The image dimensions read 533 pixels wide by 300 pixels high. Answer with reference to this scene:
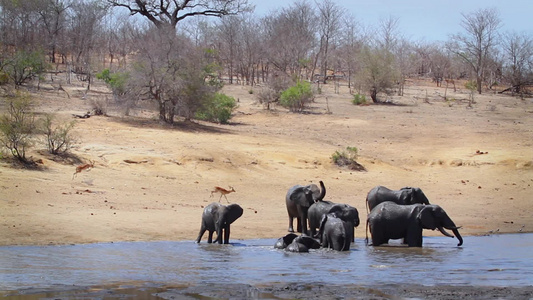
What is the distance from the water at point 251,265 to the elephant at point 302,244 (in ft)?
0.77

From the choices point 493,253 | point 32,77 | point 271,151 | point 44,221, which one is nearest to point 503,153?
point 271,151

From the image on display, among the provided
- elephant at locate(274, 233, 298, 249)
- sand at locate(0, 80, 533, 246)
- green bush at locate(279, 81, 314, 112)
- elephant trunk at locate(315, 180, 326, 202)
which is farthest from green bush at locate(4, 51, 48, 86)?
elephant at locate(274, 233, 298, 249)

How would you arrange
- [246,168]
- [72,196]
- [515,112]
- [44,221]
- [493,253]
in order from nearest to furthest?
[493,253]
[44,221]
[72,196]
[246,168]
[515,112]

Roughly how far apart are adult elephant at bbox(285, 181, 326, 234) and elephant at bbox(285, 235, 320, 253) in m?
1.75

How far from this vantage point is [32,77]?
3188cm

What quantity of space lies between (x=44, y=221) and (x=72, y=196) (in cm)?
240

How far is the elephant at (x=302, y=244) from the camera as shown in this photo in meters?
11.6

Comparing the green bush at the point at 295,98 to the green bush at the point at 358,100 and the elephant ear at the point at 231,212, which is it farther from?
the elephant ear at the point at 231,212

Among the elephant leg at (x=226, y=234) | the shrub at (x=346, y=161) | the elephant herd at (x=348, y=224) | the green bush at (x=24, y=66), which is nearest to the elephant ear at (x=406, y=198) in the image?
the elephant herd at (x=348, y=224)

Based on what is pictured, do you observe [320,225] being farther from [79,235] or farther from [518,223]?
[518,223]

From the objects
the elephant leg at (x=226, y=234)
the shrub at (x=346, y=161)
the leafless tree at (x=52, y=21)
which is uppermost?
the leafless tree at (x=52, y=21)

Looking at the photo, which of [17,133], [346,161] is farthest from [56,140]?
[346,161]

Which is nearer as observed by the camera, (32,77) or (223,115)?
(223,115)

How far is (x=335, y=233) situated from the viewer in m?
11.7
